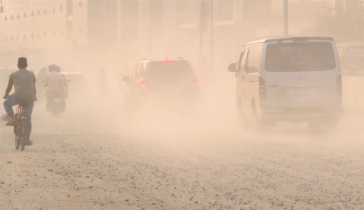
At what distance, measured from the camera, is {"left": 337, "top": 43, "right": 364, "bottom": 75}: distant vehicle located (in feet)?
160

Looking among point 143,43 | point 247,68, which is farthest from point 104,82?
point 143,43

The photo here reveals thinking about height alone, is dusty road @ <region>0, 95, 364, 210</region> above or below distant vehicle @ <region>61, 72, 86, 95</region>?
below

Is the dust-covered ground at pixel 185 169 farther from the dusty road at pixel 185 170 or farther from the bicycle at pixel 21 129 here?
the bicycle at pixel 21 129

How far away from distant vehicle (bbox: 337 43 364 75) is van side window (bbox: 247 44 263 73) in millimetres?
31166

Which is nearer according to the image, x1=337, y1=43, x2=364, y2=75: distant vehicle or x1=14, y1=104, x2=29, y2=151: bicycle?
x1=14, y1=104, x2=29, y2=151: bicycle

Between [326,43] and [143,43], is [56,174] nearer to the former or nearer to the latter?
[326,43]

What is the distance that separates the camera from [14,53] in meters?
121

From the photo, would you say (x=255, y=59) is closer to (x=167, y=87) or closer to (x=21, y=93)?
(x=167, y=87)

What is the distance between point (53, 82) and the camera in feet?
85.6

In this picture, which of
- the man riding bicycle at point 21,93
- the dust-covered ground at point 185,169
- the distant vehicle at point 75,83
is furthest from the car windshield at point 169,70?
the distant vehicle at point 75,83

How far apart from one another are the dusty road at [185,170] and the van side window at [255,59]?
157 cm

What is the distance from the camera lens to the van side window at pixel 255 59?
17422 mm

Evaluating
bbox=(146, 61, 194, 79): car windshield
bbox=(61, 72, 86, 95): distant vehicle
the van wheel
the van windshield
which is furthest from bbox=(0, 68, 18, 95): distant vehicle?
the van windshield

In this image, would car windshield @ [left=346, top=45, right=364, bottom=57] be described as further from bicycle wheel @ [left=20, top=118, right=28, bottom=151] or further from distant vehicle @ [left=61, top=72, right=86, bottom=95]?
bicycle wheel @ [left=20, top=118, right=28, bottom=151]
